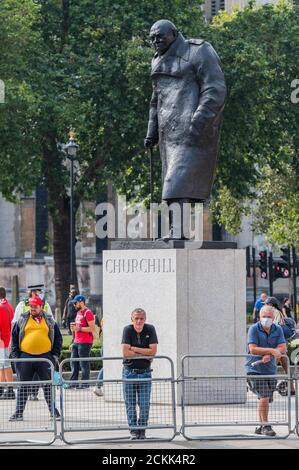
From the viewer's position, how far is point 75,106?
152 ft

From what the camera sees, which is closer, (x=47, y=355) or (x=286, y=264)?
(x=47, y=355)

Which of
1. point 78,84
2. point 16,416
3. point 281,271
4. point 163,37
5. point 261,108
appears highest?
point 78,84

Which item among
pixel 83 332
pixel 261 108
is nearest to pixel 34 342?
pixel 83 332

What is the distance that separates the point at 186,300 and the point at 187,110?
286 cm

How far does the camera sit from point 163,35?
21781 mm

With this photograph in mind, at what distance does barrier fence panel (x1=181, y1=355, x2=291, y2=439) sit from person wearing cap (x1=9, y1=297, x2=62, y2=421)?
2.08 meters

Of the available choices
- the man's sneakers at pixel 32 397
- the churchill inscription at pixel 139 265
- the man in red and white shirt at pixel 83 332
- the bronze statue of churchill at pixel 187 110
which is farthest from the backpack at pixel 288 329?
the man's sneakers at pixel 32 397

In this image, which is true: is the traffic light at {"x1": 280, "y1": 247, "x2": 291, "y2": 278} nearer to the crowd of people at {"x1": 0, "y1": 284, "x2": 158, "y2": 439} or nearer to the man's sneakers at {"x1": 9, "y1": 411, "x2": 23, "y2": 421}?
the crowd of people at {"x1": 0, "y1": 284, "x2": 158, "y2": 439}

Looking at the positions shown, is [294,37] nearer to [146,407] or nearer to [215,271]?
[215,271]

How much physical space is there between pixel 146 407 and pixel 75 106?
29612 mm

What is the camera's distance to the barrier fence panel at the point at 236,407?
17.9 m

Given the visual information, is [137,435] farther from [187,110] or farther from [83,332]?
[83,332]
